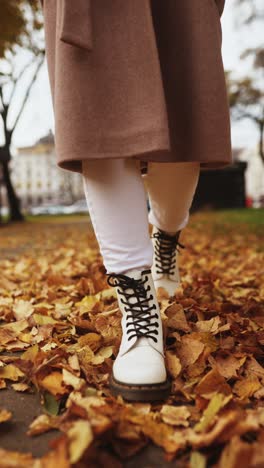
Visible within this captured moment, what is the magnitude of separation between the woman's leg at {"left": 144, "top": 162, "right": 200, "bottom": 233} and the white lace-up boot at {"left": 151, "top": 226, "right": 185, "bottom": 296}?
0.15 ft

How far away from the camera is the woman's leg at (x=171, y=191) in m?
1.86

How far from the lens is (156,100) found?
1.30 meters

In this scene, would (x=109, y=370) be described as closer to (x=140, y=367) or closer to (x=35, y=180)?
(x=140, y=367)

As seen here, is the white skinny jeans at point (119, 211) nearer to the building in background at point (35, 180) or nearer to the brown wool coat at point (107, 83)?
the brown wool coat at point (107, 83)

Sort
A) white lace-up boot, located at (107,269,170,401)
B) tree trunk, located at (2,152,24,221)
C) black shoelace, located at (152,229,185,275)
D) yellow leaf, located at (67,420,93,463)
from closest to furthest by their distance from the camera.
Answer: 1. yellow leaf, located at (67,420,93,463)
2. white lace-up boot, located at (107,269,170,401)
3. black shoelace, located at (152,229,185,275)
4. tree trunk, located at (2,152,24,221)

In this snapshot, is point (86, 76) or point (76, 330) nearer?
point (86, 76)

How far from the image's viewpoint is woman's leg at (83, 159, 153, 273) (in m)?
1.37

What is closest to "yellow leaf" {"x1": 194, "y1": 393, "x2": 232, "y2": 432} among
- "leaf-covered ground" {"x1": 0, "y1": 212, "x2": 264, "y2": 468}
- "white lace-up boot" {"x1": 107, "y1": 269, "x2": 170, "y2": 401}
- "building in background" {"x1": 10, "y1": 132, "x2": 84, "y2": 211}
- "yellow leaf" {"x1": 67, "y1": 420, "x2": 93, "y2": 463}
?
"leaf-covered ground" {"x1": 0, "y1": 212, "x2": 264, "y2": 468}

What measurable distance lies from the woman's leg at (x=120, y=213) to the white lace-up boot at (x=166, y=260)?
0.68 meters

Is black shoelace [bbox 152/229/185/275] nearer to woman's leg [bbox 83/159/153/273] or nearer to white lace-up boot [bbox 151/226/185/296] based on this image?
white lace-up boot [bbox 151/226/185/296]

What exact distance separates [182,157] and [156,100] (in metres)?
0.39

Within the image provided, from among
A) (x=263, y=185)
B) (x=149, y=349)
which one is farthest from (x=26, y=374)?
(x=263, y=185)

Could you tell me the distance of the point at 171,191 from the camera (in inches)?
75.7

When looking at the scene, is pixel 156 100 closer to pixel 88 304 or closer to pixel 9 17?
pixel 88 304
